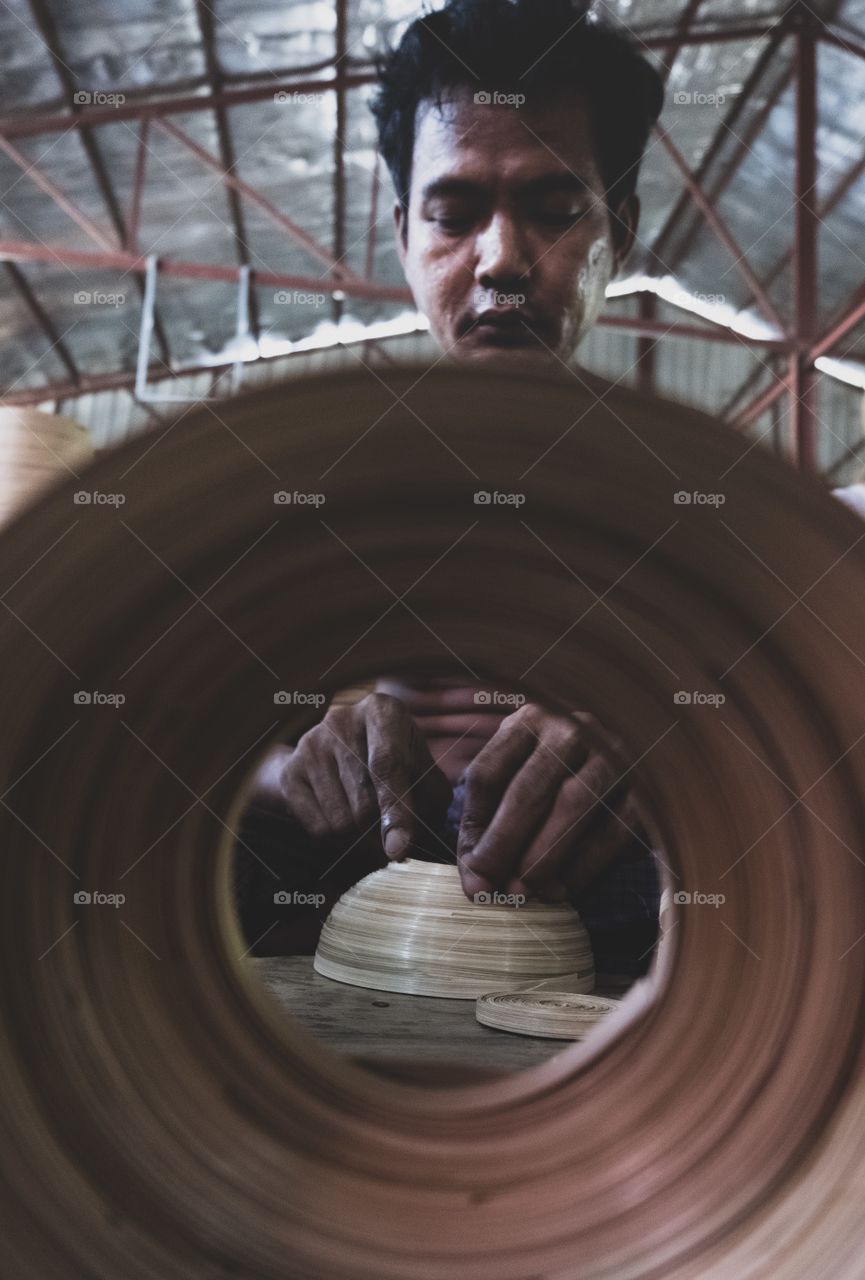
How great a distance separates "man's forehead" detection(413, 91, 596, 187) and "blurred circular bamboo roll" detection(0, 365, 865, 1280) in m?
0.72

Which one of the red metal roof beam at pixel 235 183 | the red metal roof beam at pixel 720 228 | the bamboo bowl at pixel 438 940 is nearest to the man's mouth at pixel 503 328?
the bamboo bowl at pixel 438 940

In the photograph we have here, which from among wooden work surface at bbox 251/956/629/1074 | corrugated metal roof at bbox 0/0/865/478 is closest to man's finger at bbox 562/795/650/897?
wooden work surface at bbox 251/956/629/1074

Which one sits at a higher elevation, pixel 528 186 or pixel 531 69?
pixel 531 69

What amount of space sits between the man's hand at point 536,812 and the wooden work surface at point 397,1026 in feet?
0.72

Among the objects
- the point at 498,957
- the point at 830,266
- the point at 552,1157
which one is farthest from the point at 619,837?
the point at 830,266

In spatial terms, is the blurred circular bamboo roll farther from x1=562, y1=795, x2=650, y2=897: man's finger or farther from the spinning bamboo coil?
x1=562, y1=795, x2=650, y2=897: man's finger

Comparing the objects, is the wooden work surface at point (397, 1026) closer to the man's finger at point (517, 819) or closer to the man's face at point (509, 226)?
the man's finger at point (517, 819)

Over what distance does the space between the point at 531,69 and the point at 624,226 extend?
7.6 inches

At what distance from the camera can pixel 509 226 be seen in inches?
36.6

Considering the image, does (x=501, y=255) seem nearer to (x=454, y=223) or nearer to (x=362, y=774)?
(x=454, y=223)

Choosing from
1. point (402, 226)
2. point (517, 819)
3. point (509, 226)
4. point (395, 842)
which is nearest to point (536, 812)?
point (517, 819)

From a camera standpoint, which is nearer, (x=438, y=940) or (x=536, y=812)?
(x=438, y=940)

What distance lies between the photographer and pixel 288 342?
17.8 feet

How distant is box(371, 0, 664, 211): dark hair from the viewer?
3.33 ft
